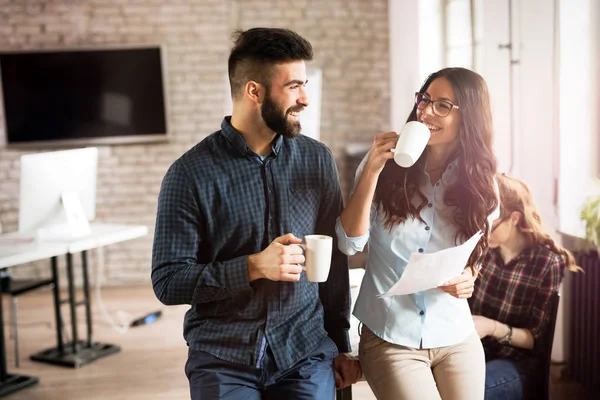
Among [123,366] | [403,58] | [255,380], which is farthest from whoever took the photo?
[403,58]

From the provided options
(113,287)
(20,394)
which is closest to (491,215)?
(20,394)

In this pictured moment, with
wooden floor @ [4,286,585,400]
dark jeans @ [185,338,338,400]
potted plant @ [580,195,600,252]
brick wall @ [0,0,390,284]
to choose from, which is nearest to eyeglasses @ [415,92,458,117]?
dark jeans @ [185,338,338,400]

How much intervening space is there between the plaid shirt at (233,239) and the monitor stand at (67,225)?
2026 millimetres

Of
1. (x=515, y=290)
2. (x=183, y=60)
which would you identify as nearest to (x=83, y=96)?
(x=183, y=60)

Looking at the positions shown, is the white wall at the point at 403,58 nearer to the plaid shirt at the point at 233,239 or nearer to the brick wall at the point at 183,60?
the brick wall at the point at 183,60

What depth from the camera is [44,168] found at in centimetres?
327

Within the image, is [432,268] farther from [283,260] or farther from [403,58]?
[403,58]

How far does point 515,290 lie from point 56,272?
2.72m

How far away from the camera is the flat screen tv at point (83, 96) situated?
518 cm

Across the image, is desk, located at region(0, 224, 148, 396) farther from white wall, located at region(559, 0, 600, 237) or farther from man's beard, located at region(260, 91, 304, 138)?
white wall, located at region(559, 0, 600, 237)

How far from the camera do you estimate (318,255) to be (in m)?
1.36

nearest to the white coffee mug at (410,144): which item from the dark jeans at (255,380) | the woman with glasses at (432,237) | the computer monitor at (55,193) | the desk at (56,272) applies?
the woman with glasses at (432,237)

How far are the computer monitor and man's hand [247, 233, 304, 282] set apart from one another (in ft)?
7.45

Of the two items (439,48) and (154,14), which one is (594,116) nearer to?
(439,48)
